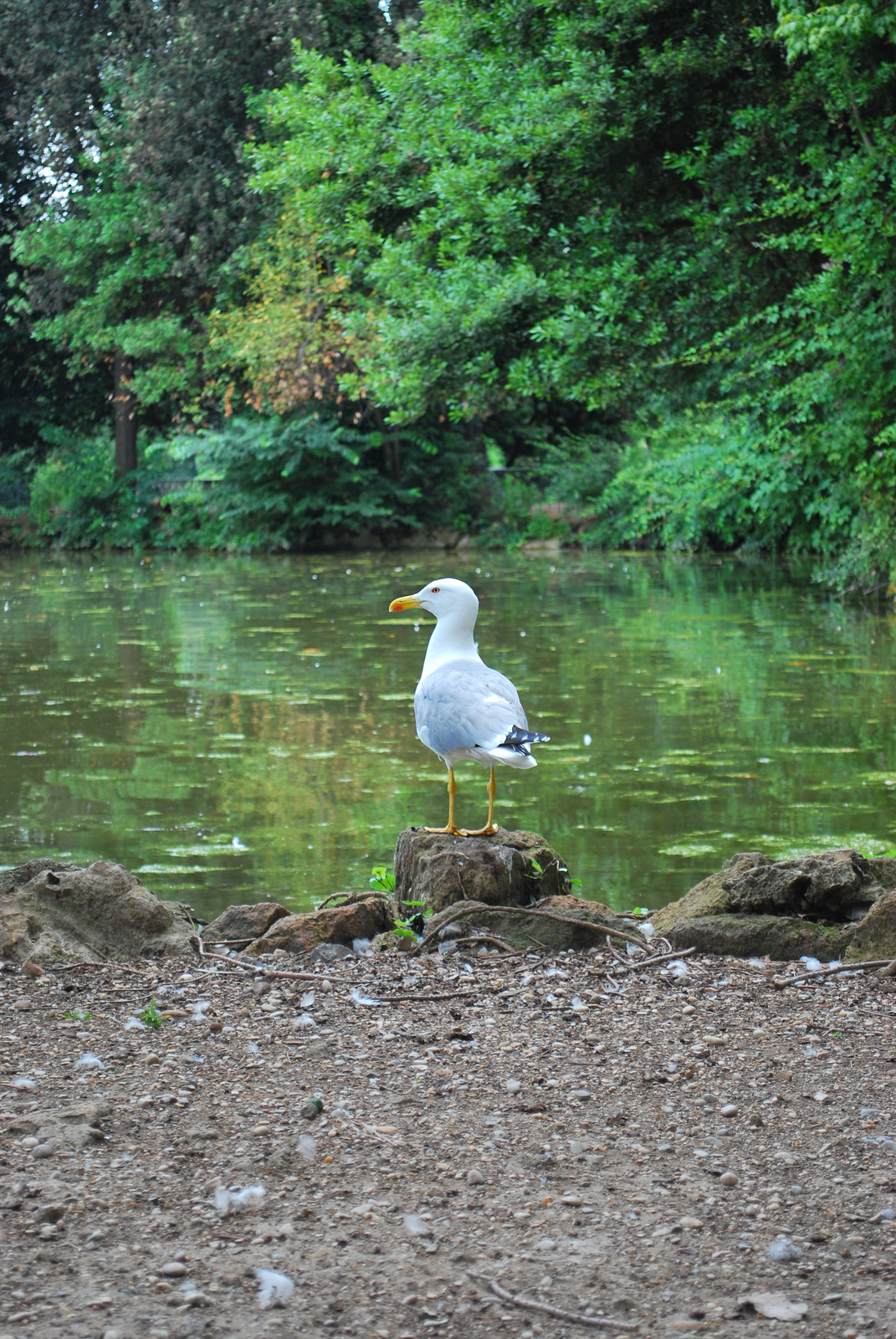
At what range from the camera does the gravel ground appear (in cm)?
209

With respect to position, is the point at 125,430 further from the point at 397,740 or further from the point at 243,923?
the point at 243,923

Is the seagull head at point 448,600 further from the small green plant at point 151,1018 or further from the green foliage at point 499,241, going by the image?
the green foliage at point 499,241

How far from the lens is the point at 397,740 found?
25.5 feet

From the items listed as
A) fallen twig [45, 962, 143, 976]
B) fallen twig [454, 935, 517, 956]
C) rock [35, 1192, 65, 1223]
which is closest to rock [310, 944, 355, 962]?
fallen twig [454, 935, 517, 956]

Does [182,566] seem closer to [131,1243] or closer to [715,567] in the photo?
[715,567]

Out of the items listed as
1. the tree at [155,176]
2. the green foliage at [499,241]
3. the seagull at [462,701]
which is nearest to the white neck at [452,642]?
the seagull at [462,701]

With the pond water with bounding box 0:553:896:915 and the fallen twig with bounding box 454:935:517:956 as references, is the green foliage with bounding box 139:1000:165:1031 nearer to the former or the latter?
the fallen twig with bounding box 454:935:517:956

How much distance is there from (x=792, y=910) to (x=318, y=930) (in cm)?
148

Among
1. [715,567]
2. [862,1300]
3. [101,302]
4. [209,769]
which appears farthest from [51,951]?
[101,302]

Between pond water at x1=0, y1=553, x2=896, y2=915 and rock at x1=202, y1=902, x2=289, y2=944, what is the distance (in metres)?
0.70

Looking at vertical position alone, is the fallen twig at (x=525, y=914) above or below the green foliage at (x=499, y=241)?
below

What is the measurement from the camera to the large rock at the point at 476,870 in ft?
13.8

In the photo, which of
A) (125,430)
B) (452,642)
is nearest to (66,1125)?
(452,642)

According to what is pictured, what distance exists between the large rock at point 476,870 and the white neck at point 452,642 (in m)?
0.59
